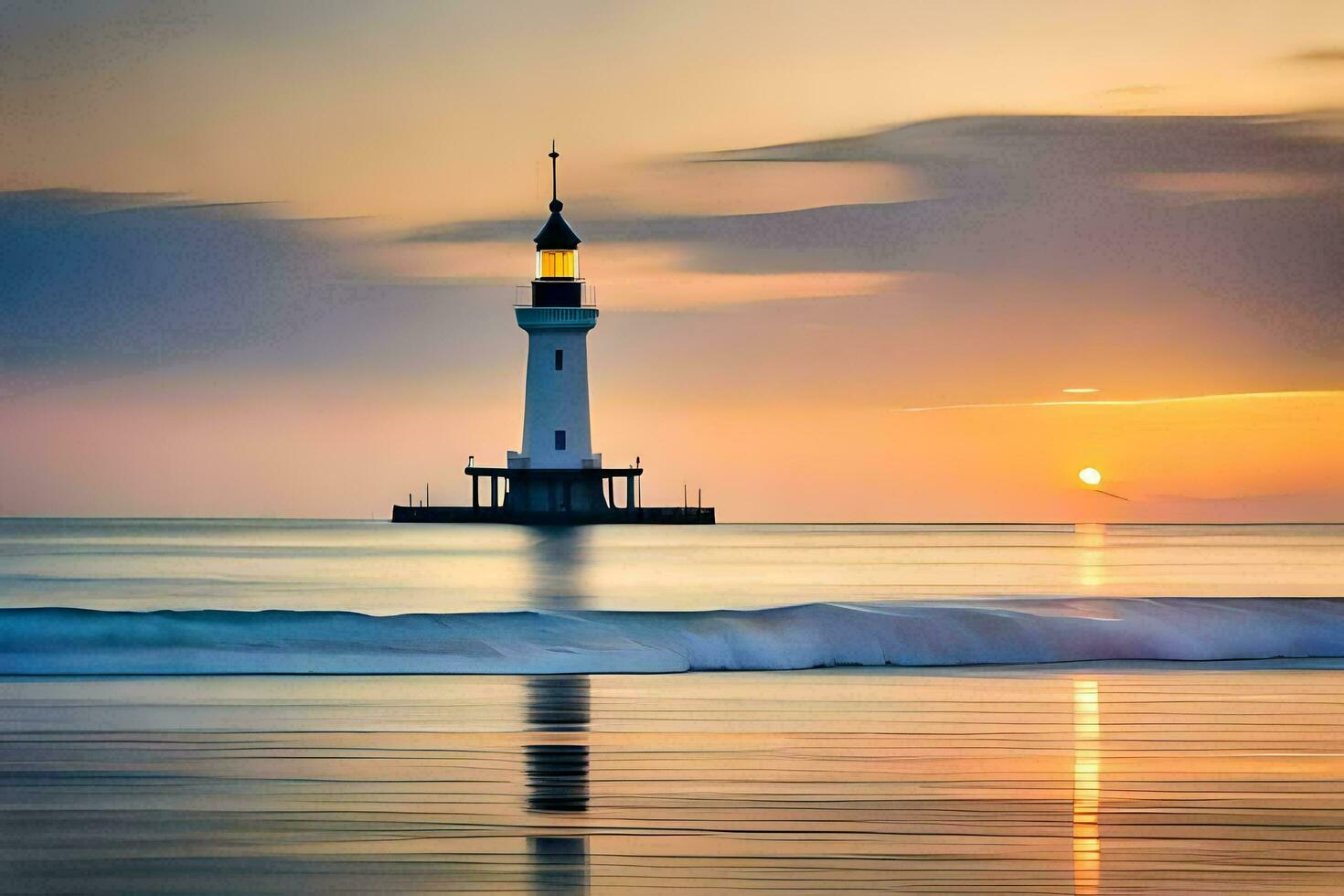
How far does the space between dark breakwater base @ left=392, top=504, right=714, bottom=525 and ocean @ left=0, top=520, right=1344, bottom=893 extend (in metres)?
45.8

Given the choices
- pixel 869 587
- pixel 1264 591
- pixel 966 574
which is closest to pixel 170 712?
pixel 869 587

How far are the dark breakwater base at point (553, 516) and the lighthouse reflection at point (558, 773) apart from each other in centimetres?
4971

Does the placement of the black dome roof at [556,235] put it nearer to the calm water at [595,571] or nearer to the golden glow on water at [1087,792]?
the calm water at [595,571]

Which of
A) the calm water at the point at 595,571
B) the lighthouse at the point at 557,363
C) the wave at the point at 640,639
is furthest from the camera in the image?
the lighthouse at the point at 557,363

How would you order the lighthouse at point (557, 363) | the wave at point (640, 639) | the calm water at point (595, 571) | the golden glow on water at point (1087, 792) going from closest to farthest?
the golden glow on water at point (1087, 792), the wave at point (640, 639), the calm water at point (595, 571), the lighthouse at point (557, 363)

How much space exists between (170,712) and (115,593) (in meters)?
21.9

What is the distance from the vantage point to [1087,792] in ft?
24.6

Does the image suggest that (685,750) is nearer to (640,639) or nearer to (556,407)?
(640,639)

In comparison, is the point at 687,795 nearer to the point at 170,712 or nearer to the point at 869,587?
the point at 170,712

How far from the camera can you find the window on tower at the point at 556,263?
59.3m

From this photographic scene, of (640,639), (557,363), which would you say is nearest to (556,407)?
(557,363)

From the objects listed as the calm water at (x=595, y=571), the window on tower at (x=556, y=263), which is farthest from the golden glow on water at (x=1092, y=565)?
the window on tower at (x=556, y=263)

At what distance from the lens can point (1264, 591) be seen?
37.0 meters

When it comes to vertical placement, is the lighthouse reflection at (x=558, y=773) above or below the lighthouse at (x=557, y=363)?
below
